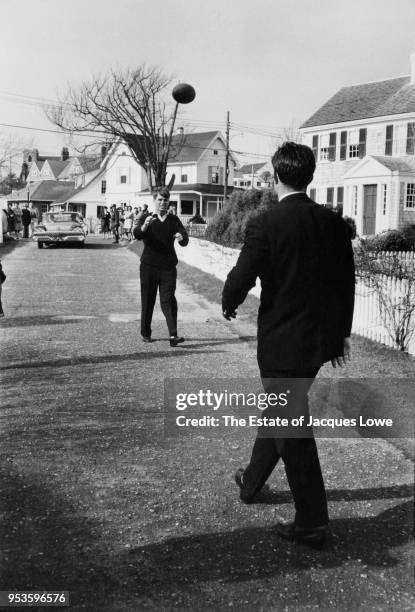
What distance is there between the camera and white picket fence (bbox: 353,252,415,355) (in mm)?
8172

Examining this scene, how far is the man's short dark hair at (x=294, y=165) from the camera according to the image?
3.33 m

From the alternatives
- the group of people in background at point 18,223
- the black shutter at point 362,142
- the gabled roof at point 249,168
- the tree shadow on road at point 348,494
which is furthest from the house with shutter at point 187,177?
the tree shadow on road at point 348,494

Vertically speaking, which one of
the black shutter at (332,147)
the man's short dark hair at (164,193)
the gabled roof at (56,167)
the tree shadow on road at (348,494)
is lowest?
the tree shadow on road at (348,494)

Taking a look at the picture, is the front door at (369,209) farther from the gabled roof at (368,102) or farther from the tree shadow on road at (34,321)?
the tree shadow on road at (34,321)

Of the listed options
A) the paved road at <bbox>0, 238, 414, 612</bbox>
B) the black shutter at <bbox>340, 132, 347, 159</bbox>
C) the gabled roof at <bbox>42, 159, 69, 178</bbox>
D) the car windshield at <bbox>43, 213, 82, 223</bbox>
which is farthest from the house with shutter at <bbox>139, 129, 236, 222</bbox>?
the paved road at <bbox>0, 238, 414, 612</bbox>

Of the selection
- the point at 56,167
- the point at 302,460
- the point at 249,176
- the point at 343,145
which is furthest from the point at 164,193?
the point at 249,176

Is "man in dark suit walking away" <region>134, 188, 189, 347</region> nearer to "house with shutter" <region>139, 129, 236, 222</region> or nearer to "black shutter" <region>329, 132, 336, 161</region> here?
"black shutter" <region>329, 132, 336, 161</region>

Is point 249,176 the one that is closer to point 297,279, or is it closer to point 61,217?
point 61,217

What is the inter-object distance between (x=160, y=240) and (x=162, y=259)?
0.23 m

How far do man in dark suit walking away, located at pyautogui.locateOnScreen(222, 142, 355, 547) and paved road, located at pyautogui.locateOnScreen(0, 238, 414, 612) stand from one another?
0.32 m

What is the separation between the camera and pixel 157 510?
3826mm

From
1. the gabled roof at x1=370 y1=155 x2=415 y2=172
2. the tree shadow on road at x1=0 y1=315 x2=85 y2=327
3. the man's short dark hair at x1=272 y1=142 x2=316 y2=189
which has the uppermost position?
the gabled roof at x1=370 y1=155 x2=415 y2=172

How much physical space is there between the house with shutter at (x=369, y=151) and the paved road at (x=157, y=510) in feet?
88.7

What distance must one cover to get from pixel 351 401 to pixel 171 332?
312cm
